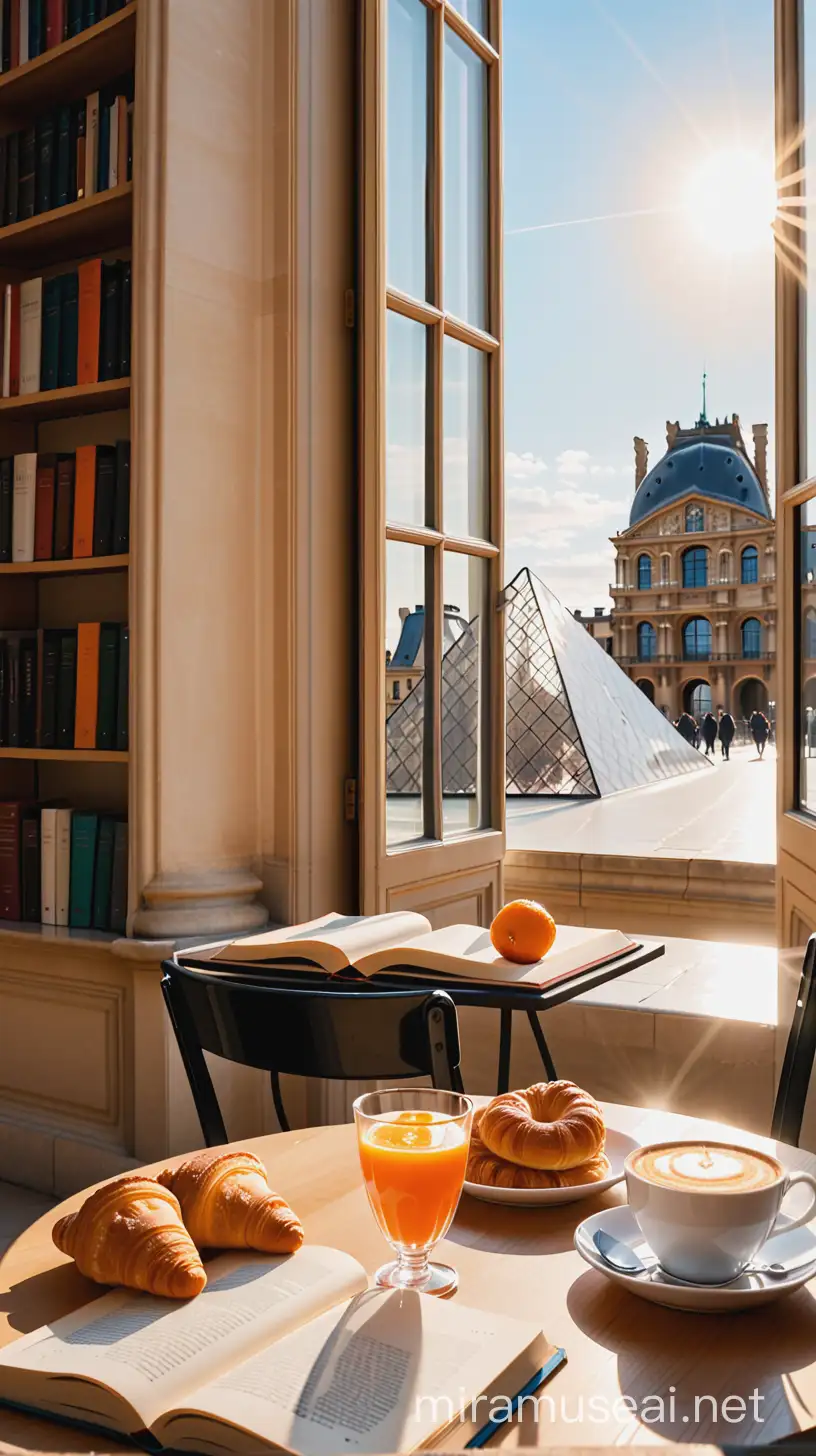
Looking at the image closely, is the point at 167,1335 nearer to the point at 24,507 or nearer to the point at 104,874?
the point at 104,874

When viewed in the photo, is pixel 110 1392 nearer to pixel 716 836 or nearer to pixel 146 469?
pixel 146 469

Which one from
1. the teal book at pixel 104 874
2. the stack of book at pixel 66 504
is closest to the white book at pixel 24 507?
the stack of book at pixel 66 504

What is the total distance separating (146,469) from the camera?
226 cm

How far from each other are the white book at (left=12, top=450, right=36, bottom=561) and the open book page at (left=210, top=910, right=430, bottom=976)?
125 cm

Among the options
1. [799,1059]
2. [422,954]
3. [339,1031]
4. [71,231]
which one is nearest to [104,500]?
[71,231]

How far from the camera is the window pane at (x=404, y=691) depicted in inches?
100

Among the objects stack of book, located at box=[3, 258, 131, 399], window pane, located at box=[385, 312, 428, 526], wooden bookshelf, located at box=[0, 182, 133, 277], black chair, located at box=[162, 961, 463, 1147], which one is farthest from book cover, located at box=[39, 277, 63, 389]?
black chair, located at box=[162, 961, 463, 1147]

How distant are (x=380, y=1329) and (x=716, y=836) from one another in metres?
6.96

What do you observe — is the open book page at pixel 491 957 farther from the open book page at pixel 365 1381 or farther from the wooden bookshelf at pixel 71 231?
the wooden bookshelf at pixel 71 231

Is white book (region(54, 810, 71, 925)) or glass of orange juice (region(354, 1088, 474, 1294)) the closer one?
glass of orange juice (region(354, 1088, 474, 1294))

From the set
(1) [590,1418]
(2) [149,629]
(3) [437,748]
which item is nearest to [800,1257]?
(1) [590,1418]

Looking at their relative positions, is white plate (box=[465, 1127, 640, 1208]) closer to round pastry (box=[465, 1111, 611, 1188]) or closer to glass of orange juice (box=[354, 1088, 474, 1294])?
round pastry (box=[465, 1111, 611, 1188])

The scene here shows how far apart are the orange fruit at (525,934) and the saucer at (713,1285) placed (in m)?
0.68

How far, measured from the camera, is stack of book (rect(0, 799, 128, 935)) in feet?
7.93
